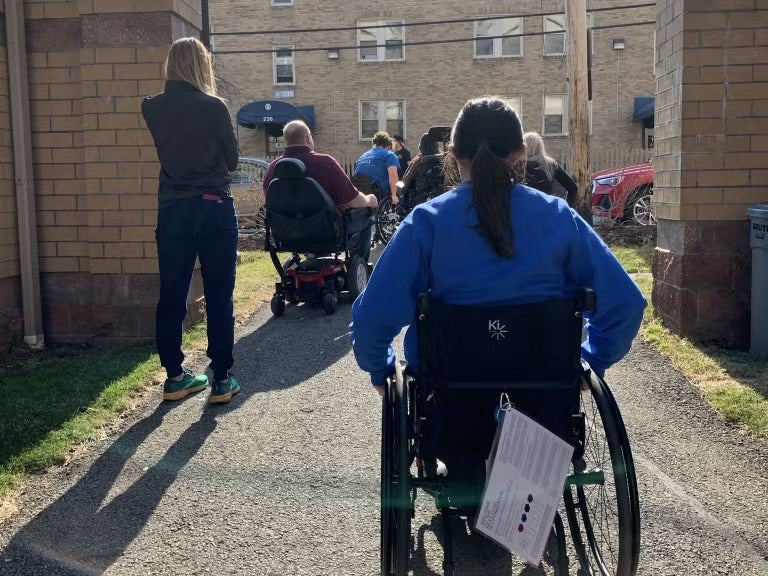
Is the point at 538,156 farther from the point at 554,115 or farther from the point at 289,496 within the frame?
the point at 554,115

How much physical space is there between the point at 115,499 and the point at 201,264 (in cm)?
170

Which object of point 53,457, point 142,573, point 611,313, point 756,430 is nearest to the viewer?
point 611,313

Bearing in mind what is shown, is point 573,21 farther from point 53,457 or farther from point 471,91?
point 471,91

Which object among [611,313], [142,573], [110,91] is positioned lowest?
[142,573]

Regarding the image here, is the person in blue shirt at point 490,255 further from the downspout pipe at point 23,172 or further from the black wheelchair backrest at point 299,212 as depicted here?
the downspout pipe at point 23,172

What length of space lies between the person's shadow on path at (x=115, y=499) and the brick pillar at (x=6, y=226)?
1881mm

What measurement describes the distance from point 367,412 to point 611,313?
2.71 m

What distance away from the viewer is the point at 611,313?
2832 mm

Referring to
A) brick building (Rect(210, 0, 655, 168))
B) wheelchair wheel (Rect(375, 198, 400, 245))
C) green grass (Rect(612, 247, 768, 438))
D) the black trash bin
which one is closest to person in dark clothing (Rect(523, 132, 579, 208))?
green grass (Rect(612, 247, 768, 438))

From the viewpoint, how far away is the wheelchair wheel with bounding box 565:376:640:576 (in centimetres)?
265

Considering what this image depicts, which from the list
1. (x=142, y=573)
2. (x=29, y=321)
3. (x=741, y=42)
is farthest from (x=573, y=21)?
(x=142, y=573)

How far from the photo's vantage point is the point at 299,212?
7781 millimetres

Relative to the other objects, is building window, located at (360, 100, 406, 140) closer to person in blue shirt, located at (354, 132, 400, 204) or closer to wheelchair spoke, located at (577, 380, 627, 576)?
person in blue shirt, located at (354, 132, 400, 204)

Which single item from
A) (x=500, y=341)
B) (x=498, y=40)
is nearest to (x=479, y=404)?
(x=500, y=341)
